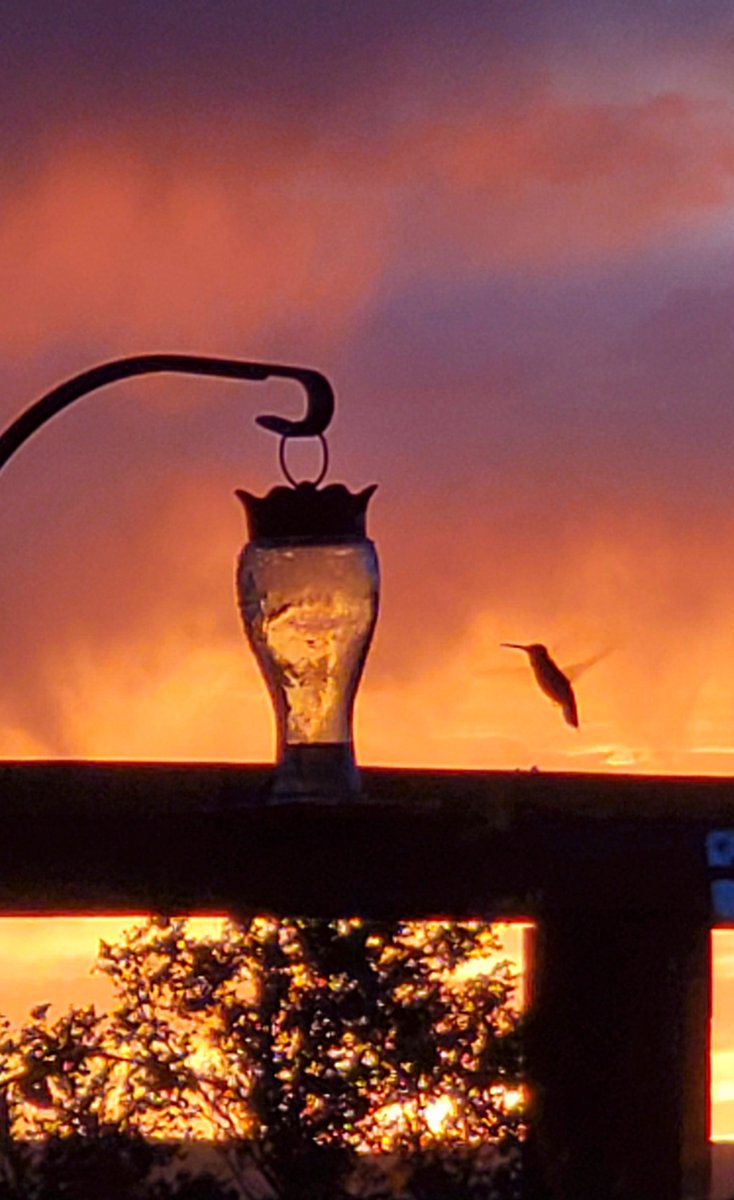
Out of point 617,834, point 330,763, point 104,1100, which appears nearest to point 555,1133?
point 617,834

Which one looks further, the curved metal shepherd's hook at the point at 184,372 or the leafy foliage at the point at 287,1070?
the curved metal shepherd's hook at the point at 184,372

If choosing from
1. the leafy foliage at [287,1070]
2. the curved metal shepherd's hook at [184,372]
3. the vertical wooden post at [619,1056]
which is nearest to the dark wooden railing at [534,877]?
the vertical wooden post at [619,1056]

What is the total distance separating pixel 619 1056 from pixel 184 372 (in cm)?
124

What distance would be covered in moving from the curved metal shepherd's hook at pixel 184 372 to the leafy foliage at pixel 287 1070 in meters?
0.67

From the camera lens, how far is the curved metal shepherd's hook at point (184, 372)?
8.72 ft

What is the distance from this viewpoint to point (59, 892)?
2006 millimetres

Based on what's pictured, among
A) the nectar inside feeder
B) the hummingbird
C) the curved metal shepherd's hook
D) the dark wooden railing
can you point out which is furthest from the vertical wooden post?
the hummingbird

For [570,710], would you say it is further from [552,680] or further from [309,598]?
[309,598]

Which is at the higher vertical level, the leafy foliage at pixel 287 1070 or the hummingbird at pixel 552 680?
the hummingbird at pixel 552 680

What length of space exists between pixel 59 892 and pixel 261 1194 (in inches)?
16.9

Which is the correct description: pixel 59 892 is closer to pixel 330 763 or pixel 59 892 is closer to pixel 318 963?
pixel 330 763

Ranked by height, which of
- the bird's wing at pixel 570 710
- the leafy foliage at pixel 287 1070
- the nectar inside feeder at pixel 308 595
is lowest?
the leafy foliage at pixel 287 1070

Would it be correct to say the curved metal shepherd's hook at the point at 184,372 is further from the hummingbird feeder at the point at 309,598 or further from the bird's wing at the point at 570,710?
the bird's wing at the point at 570,710

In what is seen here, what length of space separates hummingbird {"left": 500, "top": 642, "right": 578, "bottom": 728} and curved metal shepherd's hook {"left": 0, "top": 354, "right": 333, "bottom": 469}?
123 inches
